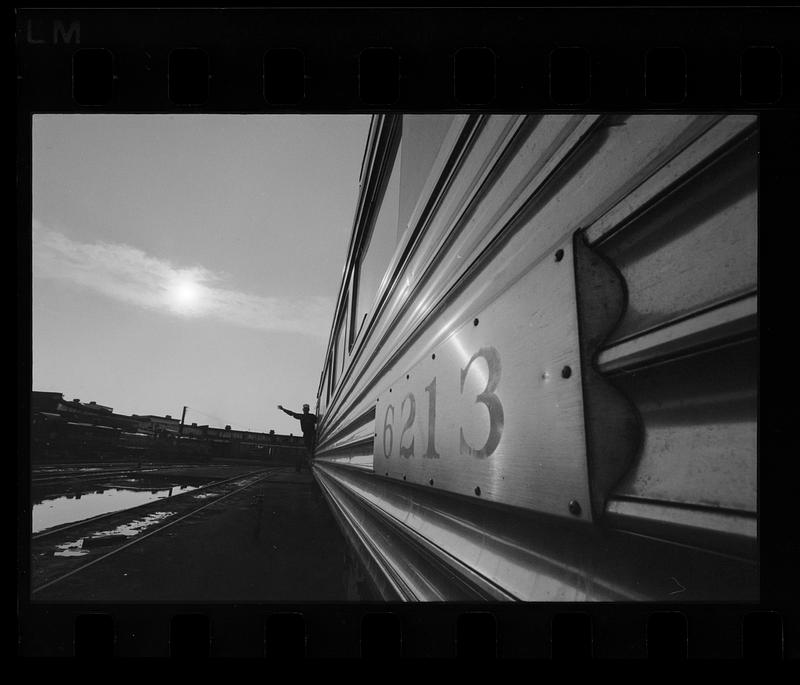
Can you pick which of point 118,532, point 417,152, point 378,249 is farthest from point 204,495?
point 417,152

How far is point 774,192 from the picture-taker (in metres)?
0.77

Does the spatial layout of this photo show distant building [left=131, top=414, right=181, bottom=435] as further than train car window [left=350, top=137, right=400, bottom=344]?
Yes

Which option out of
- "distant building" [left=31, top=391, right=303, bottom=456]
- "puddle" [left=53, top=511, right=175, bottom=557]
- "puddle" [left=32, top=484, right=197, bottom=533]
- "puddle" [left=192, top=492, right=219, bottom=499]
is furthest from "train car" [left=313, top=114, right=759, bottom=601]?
"distant building" [left=31, top=391, right=303, bottom=456]

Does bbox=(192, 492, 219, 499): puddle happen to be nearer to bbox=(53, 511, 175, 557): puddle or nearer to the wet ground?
the wet ground

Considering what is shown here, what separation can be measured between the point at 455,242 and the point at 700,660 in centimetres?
100

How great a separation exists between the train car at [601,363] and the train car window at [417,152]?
13.6 inches

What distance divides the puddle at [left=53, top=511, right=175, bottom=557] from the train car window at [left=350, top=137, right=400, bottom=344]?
352cm
